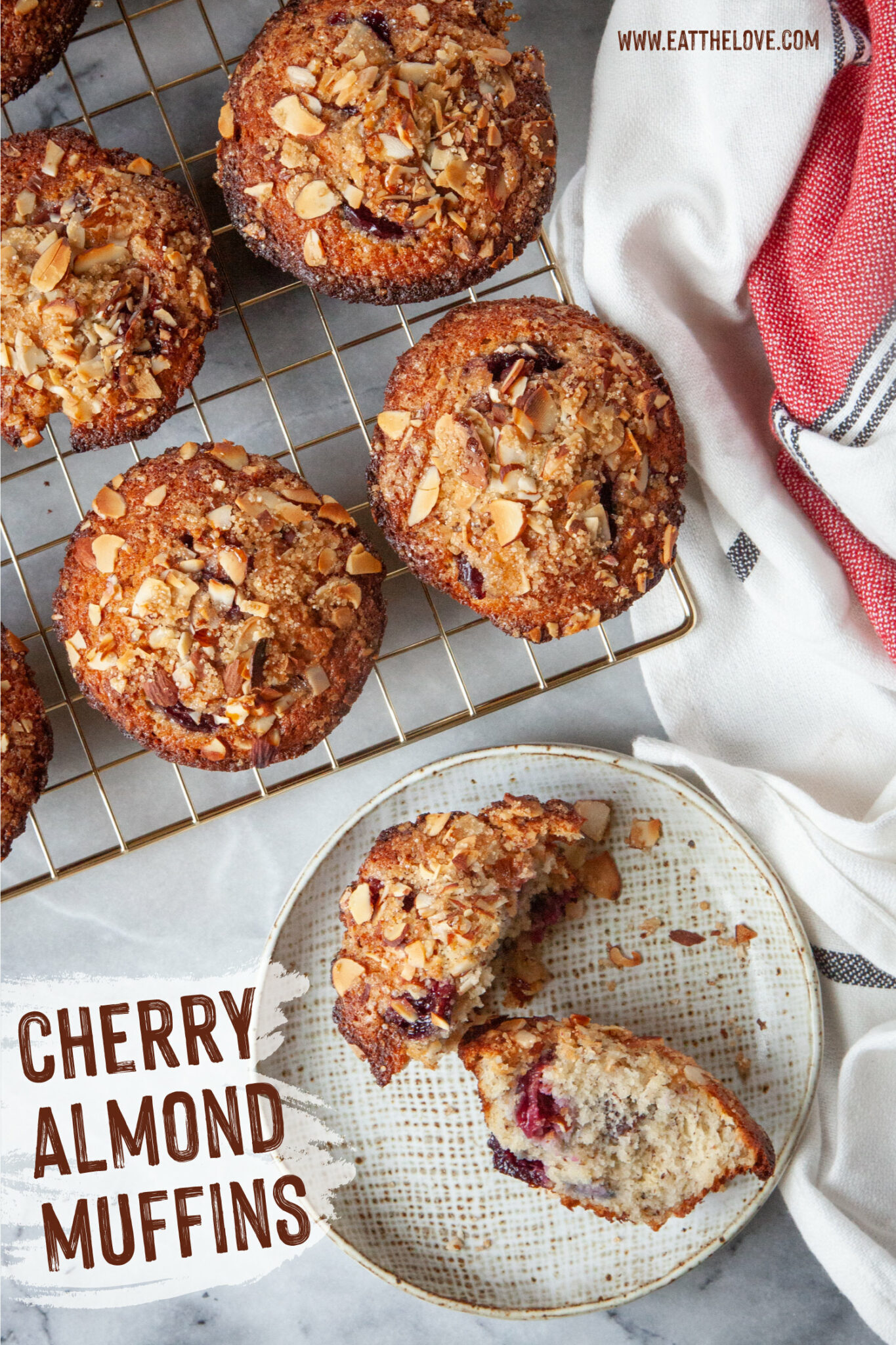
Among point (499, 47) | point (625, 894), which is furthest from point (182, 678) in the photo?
point (499, 47)

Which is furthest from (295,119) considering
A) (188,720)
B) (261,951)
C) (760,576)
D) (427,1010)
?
(261,951)

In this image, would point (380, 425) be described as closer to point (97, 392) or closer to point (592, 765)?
point (97, 392)

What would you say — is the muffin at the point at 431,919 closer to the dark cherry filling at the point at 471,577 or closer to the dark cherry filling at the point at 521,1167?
the dark cherry filling at the point at 521,1167

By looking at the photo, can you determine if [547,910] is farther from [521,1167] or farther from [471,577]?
[471,577]

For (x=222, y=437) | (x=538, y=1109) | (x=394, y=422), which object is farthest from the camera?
(x=222, y=437)

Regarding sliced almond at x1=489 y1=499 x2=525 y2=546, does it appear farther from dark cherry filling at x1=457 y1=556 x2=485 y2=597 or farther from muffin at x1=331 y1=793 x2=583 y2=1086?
muffin at x1=331 y1=793 x2=583 y2=1086

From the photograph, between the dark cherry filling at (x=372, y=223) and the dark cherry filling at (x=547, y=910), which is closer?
the dark cherry filling at (x=372, y=223)

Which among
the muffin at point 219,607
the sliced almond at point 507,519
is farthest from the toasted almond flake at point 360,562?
the sliced almond at point 507,519
